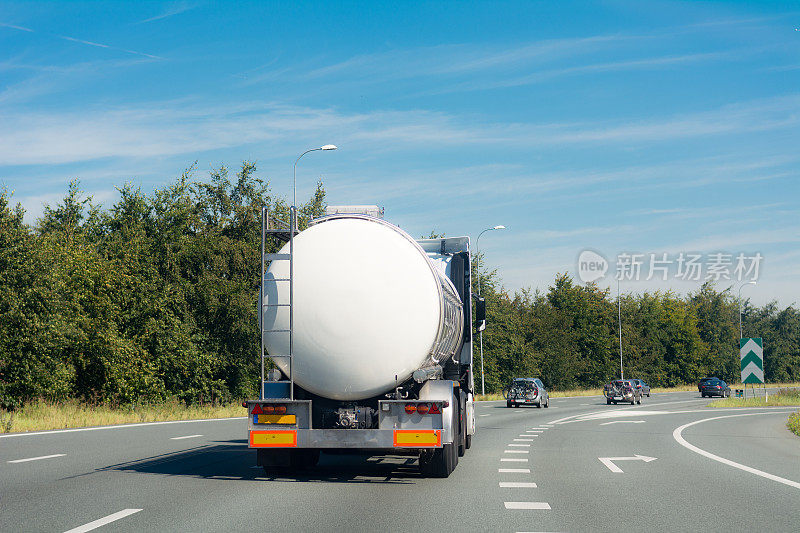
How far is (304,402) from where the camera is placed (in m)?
11.4

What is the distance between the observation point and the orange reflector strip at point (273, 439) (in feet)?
37.1

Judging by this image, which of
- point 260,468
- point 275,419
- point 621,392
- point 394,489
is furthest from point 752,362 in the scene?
point 275,419

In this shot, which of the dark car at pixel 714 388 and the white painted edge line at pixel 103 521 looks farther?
the dark car at pixel 714 388

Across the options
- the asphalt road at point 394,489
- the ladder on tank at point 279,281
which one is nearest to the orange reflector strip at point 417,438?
the asphalt road at point 394,489

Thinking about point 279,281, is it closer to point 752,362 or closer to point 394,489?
point 394,489

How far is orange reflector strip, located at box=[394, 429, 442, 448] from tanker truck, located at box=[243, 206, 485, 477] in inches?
0.5

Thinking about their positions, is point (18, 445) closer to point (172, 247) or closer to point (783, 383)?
point (172, 247)

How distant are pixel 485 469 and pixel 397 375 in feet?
9.94

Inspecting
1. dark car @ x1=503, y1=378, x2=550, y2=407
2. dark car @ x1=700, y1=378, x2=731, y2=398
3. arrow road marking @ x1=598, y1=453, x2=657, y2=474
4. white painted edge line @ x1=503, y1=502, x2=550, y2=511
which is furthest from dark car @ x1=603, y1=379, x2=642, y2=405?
white painted edge line @ x1=503, y1=502, x2=550, y2=511

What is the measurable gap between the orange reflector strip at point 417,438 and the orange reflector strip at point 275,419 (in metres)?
→ 1.44

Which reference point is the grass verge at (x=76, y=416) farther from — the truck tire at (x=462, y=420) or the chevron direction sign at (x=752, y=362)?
the chevron direction sign at (x=752, y=362)

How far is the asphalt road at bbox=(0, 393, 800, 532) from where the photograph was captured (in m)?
8.14

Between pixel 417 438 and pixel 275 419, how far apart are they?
6.45 ft

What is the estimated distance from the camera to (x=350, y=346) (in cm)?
1116
